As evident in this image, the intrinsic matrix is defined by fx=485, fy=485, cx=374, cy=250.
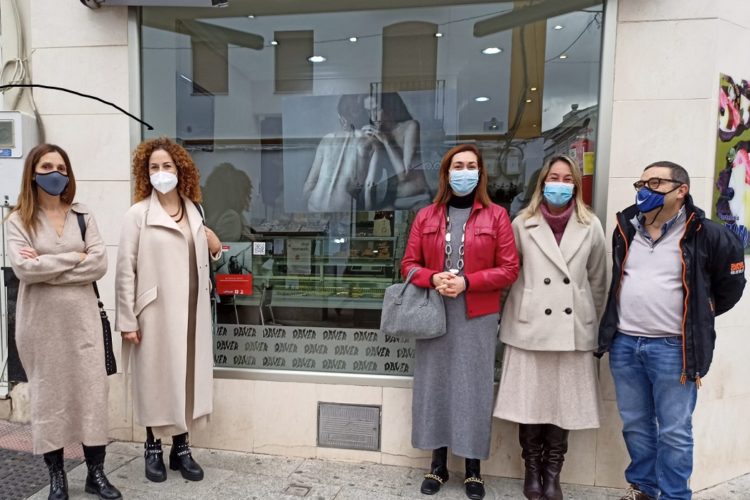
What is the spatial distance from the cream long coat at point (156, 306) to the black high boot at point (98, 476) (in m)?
0.27

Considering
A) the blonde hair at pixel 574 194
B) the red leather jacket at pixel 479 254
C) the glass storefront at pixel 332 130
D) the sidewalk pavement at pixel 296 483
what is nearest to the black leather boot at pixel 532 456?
the sidewalk pavement at pixel 296 483

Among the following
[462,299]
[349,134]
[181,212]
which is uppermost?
[349,134]

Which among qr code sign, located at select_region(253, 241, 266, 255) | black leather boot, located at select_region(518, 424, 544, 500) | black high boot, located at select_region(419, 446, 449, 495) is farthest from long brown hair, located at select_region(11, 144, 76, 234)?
black leather boot, located at select_region(518, 424, 544, 500)

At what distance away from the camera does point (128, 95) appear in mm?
3586

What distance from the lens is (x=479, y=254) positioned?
2.83 m

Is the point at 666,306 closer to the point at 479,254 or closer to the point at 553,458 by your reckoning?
the point at 479,254

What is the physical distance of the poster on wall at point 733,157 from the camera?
3.05 metres

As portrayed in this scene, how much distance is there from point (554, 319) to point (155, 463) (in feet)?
8.60

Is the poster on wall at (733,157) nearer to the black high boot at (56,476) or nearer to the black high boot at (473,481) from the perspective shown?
the black high boot at (473,481)

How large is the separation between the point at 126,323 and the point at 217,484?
119 cm

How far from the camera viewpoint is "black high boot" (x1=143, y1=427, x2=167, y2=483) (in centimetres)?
307

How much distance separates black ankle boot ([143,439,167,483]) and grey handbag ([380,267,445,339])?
1676mm

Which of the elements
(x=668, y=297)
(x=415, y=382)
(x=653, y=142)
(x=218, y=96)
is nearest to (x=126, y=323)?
(x=415, y=382)

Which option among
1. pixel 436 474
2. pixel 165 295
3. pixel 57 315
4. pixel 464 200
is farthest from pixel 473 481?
pixel 57 315
